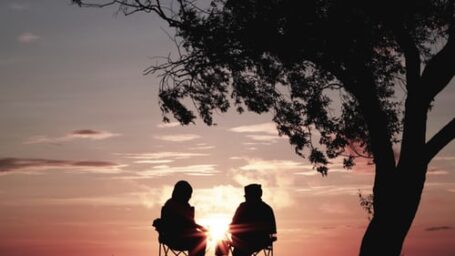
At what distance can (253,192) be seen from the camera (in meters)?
12.5

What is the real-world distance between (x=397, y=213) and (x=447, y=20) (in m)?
4.42

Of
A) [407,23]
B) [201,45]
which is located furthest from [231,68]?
[407,23]

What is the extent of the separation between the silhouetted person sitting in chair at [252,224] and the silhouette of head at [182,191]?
3.96 feet

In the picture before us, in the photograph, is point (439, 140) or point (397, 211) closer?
point (397, 211)

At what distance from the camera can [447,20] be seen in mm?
14203

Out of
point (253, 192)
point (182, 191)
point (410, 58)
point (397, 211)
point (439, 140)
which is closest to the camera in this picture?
point (182, 191)

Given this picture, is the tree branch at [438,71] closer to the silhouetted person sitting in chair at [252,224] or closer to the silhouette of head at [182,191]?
the silhouetted person sitting in chair at [252,224]

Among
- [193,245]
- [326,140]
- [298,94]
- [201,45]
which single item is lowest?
[193,245]

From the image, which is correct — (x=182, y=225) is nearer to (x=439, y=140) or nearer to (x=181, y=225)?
(x=181, y=225)

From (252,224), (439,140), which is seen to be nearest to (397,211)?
(439,140)

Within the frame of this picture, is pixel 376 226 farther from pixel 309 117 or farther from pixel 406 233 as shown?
pixel 309 117

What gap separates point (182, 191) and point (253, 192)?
4.69 feet

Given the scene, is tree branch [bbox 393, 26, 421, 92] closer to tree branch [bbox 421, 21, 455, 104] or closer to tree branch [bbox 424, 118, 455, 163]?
tree branch [bbox 421, 21, 455, 104]

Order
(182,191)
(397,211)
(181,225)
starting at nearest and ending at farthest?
(182,191) → (181,225) → (397,211)
